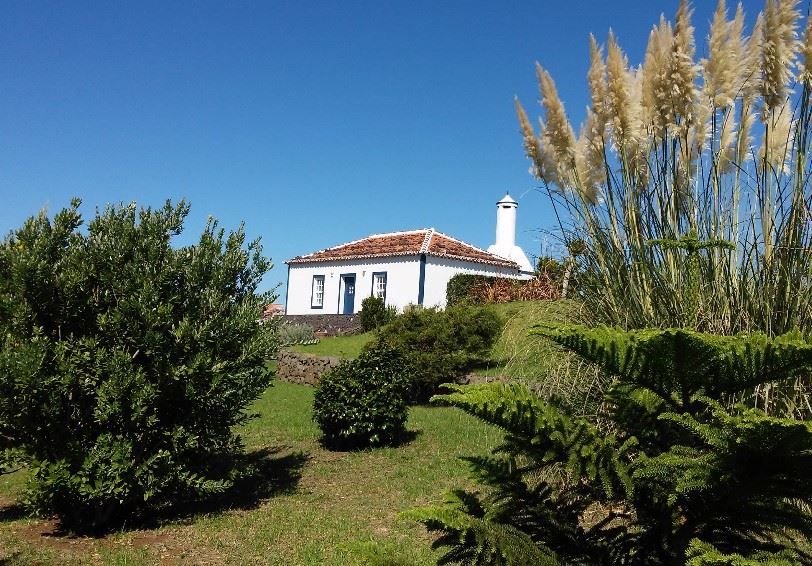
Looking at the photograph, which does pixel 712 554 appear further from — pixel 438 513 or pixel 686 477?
pixel 438 513

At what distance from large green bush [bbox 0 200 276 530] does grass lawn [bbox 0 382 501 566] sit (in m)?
0.35

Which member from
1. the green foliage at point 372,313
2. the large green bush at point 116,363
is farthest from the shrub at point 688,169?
Answer: the green foliage at point 372,313

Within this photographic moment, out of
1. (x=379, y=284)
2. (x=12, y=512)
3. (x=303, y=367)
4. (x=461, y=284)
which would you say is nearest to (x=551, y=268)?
(x=12, y=512)

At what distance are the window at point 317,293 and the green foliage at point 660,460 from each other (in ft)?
90.9

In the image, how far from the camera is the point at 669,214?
14.1ft

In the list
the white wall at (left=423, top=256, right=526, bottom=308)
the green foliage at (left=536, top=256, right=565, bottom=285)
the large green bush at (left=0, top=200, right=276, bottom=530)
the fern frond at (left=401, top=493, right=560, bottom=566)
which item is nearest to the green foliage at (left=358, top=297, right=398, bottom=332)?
the white wall at (left=423, top=256, right=526, bottom=308)

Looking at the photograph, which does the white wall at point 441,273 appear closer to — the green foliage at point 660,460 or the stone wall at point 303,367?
the stone wall at point 303,367

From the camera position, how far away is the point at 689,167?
168 inches

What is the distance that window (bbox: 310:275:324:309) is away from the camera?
2975 cm

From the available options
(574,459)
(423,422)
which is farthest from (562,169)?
(423,422)

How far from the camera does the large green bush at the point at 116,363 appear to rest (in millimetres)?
5465

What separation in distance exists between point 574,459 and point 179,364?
457cm

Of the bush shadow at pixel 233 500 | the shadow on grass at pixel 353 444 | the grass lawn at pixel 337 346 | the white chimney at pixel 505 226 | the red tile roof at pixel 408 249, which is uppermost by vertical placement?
the white chimney at pixel 505 226

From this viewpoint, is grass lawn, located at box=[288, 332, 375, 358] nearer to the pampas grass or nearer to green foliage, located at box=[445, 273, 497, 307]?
green foliage, located at box=[445, 273, 497, 307]
